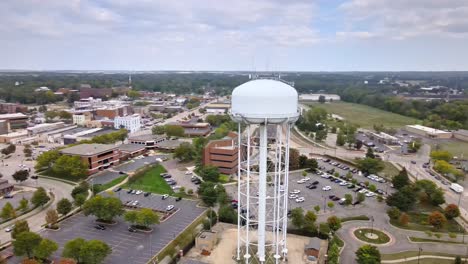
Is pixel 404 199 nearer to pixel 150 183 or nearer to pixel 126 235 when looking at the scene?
pixel 126 235

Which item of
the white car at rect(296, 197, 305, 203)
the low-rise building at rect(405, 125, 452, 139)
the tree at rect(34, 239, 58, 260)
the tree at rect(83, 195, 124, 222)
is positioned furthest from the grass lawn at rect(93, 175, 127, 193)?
the low-rise building at rect(405, 125, 452, 139)

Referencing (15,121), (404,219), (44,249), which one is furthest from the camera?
(15,121)

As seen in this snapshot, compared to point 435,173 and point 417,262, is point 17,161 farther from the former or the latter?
point 435,173

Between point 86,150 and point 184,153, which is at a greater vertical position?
point 86,150

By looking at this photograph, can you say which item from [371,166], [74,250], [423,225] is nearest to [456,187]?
[371,166]

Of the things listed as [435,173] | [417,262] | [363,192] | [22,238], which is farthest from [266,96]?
[435,173]

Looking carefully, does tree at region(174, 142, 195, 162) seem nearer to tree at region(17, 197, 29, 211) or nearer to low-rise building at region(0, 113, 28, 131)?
tree at region(17, 197, 29, 211)

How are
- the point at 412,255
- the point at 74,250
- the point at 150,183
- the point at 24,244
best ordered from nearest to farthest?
the point at 74,250 < the point at 24,244 < the point at 412,255 < the point at 150,183
